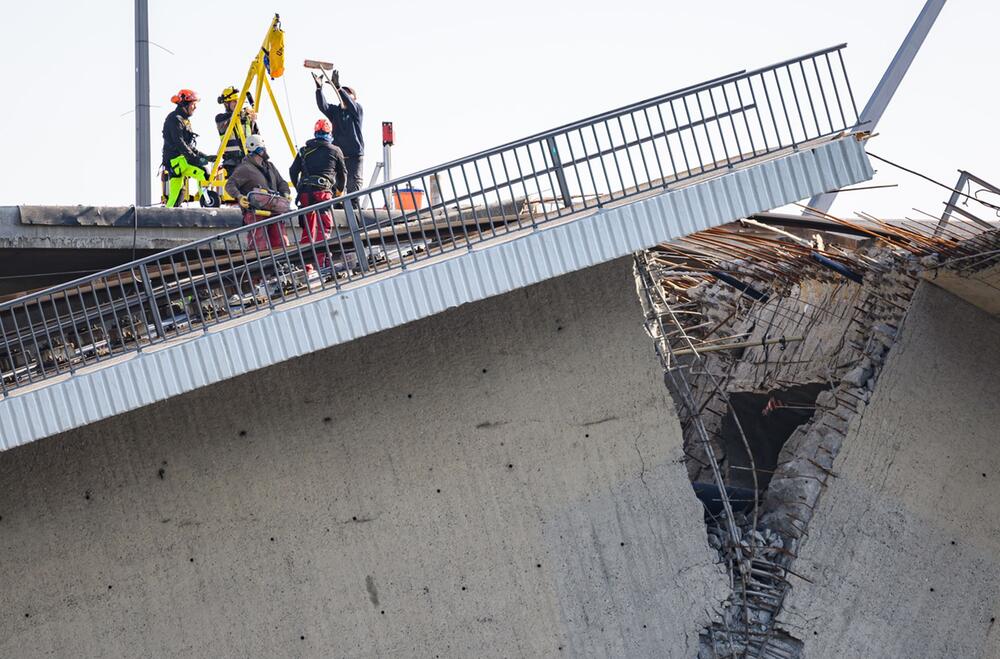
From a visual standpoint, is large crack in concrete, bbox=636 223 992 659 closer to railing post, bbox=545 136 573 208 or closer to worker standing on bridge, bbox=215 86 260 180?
railing post, bbox=545 136 573 208

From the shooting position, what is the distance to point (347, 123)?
1573 centimetres

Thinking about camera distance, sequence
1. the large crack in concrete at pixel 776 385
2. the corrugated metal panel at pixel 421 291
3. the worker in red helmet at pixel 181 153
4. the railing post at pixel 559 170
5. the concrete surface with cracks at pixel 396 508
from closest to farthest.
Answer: the corrugated metal panel at pixel 421 291 < the railing post at pixel 559 170 < the concrete surface with cracks at pixel 396 508 < the large crack in concrete at pixel 776 385 < the worker in red helmet at pixel 181 153

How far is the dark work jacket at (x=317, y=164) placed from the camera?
1330 centimetres

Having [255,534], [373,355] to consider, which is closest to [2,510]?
[255,534]

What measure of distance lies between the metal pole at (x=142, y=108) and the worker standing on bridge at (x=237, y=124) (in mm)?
1059

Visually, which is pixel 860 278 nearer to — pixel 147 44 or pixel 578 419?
pixel 578 419

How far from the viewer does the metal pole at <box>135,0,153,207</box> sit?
56.1ft

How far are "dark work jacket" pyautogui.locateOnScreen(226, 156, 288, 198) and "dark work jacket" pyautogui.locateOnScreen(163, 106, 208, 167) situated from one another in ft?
10.7

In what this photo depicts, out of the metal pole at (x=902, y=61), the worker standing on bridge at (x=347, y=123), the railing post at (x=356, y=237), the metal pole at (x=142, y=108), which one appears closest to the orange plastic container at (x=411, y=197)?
the railing post at (x=356, y=237)

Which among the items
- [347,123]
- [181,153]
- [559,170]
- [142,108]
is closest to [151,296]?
[559,170]

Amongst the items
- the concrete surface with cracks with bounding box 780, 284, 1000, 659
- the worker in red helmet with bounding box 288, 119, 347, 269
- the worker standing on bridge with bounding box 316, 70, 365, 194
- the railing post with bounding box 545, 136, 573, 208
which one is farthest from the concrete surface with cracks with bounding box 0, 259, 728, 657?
the worker standing on bridge with bounding box 316, 70, 365, 194

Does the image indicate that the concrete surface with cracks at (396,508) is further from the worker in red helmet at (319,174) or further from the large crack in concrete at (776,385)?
the worker in red helmet at (319,174)

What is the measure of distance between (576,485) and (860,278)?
170 inches

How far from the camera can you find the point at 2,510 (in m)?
11.0
